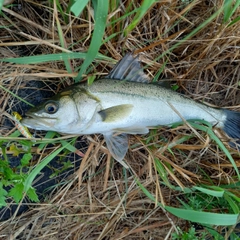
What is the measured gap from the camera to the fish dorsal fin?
8.50ft

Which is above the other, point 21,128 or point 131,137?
point 21,128

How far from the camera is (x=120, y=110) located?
8.14 ft

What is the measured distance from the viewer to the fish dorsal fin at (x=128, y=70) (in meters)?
2.59

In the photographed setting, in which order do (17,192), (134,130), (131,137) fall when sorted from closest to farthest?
(17,192)
(134,130)
(131,137)

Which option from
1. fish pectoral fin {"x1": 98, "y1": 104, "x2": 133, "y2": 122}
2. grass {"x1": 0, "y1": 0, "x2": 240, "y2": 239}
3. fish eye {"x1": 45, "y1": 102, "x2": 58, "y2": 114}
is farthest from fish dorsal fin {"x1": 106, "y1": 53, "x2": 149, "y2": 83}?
fish eye {"x1": 45, "y1": 102, "x2": 58, "y2": 114}

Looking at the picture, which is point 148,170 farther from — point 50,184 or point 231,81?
point 231,81

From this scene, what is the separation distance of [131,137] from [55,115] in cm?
71

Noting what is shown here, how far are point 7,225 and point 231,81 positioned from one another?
236 centimetres

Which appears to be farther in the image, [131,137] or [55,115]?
[131,137]

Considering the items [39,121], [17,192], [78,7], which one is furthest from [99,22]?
[17,192]

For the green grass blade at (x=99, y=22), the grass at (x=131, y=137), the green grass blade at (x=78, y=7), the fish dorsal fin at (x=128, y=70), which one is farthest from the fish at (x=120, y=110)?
the green grass blade at (x=78, y=7)

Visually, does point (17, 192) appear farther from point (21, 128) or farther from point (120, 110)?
point (120, 110)

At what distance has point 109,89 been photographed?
2.53 metres

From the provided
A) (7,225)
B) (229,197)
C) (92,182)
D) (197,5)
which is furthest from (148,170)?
(197,5)
